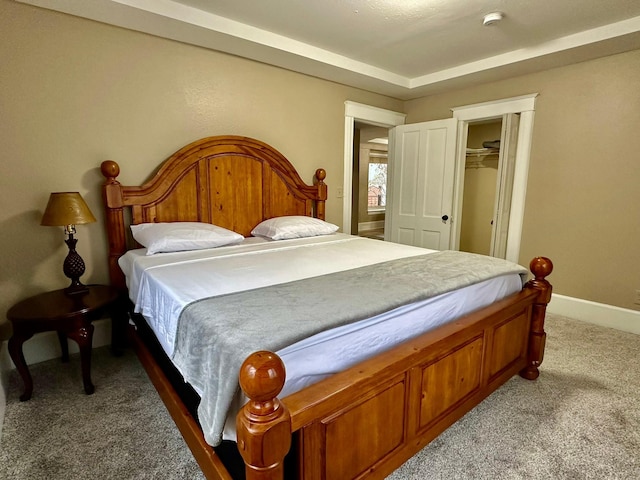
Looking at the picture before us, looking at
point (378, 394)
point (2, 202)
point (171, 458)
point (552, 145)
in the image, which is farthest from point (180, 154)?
point (552, 145)

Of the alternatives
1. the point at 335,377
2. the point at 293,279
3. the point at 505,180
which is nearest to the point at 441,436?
the point at 335,377

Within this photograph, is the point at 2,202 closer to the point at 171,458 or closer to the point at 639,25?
the point at 171,458

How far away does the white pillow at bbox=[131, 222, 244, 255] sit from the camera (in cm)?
235

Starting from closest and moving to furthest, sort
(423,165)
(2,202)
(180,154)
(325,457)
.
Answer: (325,457) → (2,202) → (180,154) → (423,165)

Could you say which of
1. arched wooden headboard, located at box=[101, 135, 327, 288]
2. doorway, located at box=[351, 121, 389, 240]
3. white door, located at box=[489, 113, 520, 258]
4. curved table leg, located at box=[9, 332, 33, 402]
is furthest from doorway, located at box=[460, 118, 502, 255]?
curved table leg, located at box=[9, 332, 33, 402]

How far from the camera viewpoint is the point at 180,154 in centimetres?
279

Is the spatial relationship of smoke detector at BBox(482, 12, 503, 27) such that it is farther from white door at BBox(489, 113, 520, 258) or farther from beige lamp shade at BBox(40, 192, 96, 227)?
Answer: beige lamp shade at BBox(40, 192, 96, 227)

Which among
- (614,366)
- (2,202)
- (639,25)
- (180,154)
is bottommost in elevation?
(614,366)

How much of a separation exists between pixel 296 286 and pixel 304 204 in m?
2.10

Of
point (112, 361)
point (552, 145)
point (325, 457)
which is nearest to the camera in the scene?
point (325, 457)

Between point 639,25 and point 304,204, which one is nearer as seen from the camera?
point 639,25

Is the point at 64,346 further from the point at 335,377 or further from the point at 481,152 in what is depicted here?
the point at 481,152

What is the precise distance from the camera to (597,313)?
317 centimetres

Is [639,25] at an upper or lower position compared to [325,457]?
upper
